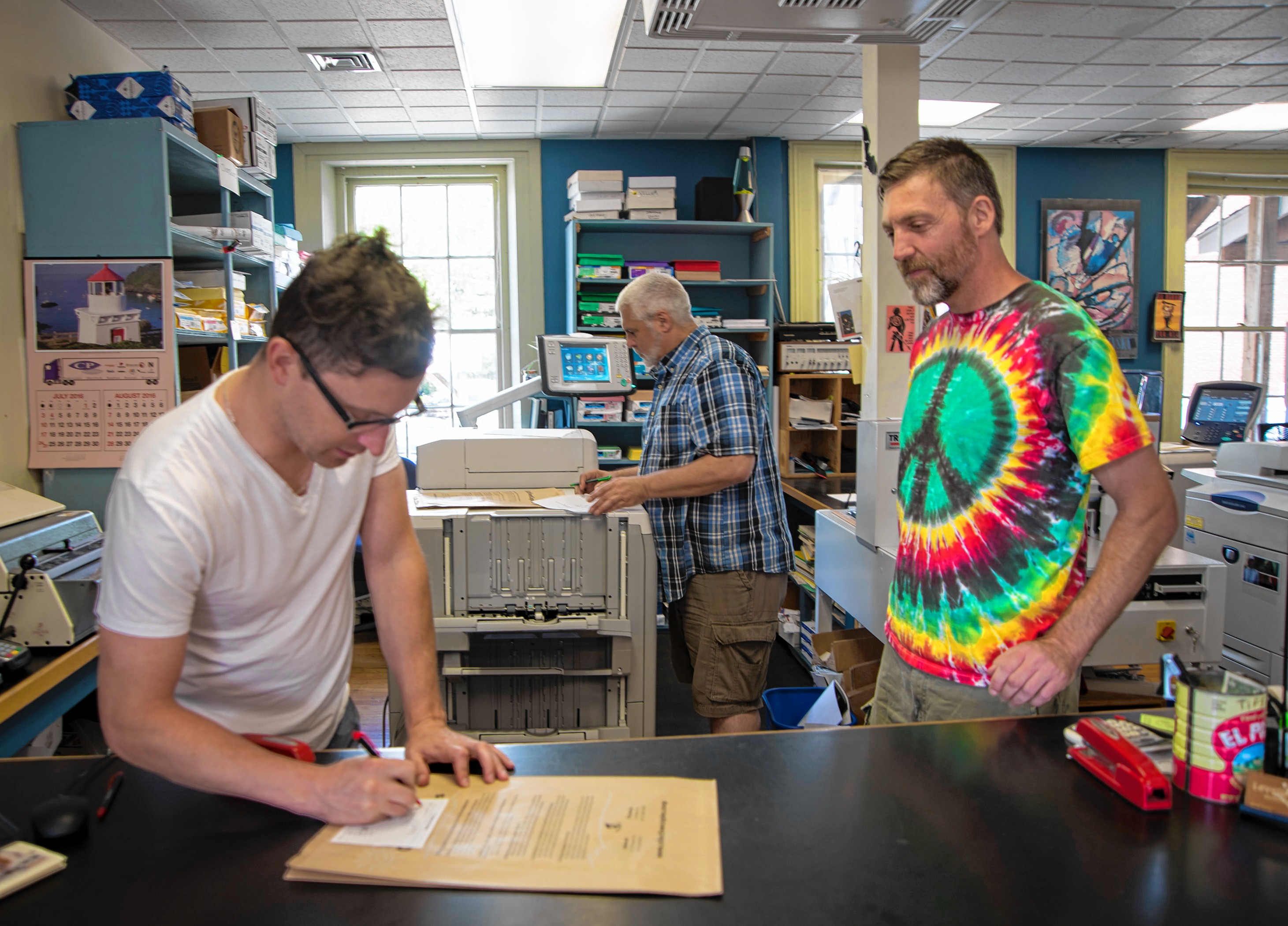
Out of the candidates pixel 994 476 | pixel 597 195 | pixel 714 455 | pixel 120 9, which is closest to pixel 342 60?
pixel 120 9

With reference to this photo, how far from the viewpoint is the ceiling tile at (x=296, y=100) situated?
444 centimetres

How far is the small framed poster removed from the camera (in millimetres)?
5895

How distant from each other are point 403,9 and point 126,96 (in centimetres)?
112

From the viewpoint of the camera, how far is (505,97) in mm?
4586

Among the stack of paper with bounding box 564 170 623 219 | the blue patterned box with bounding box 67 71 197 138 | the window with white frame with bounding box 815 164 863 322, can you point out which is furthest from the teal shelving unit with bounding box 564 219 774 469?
the blue patterned box with bounding box 67 71 197 138

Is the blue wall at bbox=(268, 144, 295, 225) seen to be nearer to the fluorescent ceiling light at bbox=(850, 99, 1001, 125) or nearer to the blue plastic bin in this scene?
the fluorescent ceiling light at bbox=(850, 99, 1001, 125)

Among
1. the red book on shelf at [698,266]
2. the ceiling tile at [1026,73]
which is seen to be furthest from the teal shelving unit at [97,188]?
the ceiling tile at [1026,73]

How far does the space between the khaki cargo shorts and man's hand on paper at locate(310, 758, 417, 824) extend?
58.8 inches

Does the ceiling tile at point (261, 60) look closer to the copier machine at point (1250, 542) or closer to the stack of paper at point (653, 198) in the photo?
the stack of paper at point (653, 198)

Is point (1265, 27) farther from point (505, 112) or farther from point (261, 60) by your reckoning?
point (261, 60)

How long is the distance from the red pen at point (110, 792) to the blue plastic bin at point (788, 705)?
185cm

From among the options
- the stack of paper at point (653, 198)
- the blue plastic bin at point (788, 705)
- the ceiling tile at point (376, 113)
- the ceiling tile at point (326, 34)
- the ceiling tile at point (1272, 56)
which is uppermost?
the ceiling tile at point (1272, 56)

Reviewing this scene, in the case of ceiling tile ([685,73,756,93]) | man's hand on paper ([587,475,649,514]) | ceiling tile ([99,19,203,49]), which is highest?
ceiling tile ([685,73,756,93])

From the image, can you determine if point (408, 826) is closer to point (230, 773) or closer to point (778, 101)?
point (230, 773)
